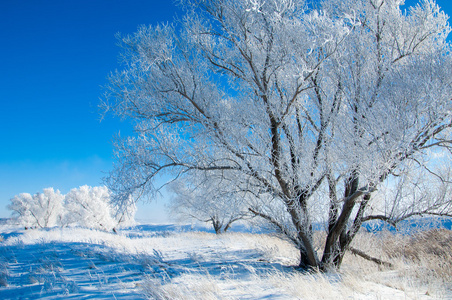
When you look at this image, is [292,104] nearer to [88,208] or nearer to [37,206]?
[88,208]

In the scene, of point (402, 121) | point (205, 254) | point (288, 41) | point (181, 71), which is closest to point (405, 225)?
point (402, 121)

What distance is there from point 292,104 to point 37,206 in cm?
4625

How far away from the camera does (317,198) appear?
6141mm

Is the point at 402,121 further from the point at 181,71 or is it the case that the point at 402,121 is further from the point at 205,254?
the point at 205,254

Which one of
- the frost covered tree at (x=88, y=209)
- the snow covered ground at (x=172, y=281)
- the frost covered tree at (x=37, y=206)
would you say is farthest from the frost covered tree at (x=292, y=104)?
the frost covered tree at (x=37, y=206)

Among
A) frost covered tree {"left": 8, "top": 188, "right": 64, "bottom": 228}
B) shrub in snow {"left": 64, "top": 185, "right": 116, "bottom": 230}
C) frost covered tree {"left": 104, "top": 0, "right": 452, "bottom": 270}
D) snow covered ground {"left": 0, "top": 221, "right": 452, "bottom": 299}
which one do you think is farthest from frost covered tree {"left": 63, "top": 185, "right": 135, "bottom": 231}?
frost covered tree {"left": 104, "top": 0, "right": 452, "bottom": 270}

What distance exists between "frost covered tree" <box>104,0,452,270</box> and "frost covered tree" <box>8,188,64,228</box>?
42.5 metres

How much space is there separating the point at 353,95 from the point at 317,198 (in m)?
2.46

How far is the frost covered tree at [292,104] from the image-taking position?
5.56 metres

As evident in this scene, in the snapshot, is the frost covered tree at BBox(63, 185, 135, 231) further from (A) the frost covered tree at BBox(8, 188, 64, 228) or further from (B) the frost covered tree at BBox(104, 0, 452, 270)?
(B) the frost covered tree at BBox(104, 0, 452, 270)

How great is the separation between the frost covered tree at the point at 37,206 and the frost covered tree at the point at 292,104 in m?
42.5

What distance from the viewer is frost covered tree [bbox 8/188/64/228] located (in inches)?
1597

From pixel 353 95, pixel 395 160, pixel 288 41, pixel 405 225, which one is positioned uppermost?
pixel 288 41

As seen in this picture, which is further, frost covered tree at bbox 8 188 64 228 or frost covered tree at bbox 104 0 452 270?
frost covered tree at bbox 8 188 64 228
